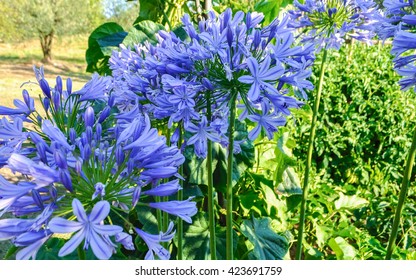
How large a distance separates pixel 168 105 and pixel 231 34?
0.18 metres

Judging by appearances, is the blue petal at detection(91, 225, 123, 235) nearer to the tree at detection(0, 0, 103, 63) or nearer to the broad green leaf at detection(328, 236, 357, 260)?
the broad green leaf at detection(328, 236, 357, 260)

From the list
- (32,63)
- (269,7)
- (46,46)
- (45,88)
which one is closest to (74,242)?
(45,88)

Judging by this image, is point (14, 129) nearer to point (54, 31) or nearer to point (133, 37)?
point (133, 37)

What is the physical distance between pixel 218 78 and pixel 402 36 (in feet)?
1.18

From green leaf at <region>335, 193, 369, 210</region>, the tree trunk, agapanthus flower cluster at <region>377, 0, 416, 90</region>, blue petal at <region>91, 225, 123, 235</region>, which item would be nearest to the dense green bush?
green leaf at <region>335, 193, 369, 210</region>

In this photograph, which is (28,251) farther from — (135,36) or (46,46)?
(46,46)

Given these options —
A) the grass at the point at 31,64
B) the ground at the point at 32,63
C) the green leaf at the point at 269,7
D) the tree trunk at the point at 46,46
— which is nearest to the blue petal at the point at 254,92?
the green leaf at the point at 269,7

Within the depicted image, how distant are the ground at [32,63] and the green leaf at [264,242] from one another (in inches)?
355

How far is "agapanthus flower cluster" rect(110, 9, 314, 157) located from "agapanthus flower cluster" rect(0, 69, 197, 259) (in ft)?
0.37

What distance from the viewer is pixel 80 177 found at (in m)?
0.66

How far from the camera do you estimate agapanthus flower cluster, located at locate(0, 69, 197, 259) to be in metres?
0.58

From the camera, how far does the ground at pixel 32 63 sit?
1216cm

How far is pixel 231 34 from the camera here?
87cm

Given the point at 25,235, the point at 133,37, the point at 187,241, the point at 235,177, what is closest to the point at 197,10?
the point at 133,37
